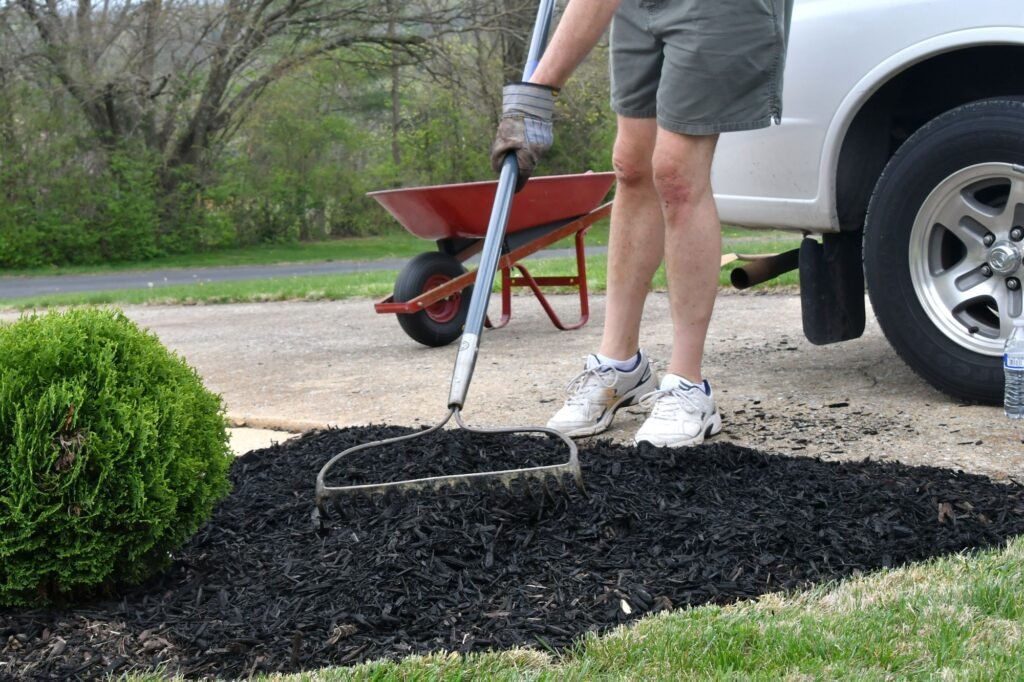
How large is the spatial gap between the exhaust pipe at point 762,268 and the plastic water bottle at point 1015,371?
3.59 ft

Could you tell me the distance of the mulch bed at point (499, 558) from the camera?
7.23 ft

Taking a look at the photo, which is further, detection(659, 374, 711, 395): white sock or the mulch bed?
detection(659, 374, 711, 395): white sock

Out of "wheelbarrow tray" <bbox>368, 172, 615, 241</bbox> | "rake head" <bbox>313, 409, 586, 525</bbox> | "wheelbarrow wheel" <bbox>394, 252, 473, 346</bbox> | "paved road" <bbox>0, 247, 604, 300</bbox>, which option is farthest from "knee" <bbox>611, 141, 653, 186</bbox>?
"paved road" <bbox>0, 247, 604, 300</bbox>

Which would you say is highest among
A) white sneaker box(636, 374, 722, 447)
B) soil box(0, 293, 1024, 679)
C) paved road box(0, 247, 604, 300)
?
white sneaker box(636, 374, 722, 447)

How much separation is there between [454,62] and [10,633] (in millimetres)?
20910

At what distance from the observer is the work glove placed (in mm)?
3432

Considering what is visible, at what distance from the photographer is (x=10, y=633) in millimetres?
2316

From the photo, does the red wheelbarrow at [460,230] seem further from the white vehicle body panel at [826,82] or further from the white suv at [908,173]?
the white suv at [908,173]

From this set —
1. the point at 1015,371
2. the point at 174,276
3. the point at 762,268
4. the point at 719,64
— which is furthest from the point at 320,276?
the point at 1015,371

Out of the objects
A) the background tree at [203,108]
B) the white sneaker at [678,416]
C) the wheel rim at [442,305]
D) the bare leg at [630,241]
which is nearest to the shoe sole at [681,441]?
the white sneaker at [678,416]

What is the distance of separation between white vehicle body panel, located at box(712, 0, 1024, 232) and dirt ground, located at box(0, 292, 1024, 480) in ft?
2.29

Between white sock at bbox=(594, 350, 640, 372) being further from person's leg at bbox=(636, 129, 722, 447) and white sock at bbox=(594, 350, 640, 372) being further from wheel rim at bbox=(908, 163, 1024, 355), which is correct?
wheel rim at bbox=(908, 163, 1024, 355)

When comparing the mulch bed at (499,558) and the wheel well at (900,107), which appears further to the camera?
the wheel well at (900,107)

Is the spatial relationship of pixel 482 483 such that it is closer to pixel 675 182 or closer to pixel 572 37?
pixel 675 182
